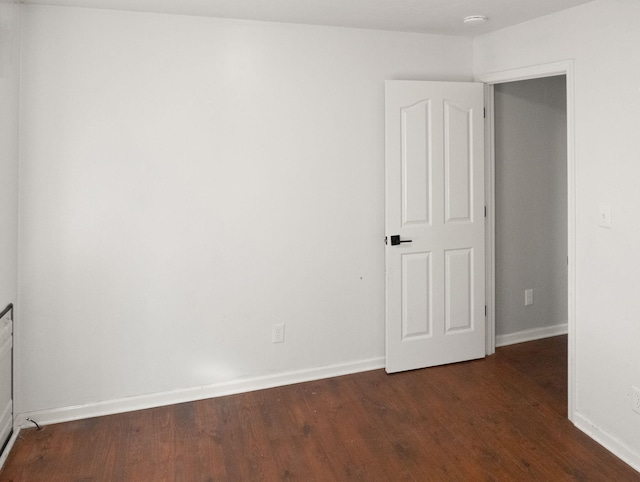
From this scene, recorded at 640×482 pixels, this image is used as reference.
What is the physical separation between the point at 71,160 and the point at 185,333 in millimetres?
1240

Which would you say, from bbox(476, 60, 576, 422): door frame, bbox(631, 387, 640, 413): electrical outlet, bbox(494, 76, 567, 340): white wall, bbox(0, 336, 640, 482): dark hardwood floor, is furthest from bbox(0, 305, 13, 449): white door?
bbox(494, 76, 567, 340): white wall

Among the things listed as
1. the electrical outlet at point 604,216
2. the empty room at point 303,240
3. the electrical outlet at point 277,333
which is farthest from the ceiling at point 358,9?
the electrical outlet at point 277,333

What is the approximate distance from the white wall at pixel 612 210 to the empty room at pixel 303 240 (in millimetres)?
12

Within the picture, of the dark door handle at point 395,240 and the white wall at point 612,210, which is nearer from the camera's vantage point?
the white wall at point 612,210

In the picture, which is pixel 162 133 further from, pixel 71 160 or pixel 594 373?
pixel 594 373

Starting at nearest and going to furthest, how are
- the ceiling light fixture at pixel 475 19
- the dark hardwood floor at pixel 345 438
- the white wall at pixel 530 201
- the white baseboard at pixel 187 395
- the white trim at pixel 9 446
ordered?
1. the dark hardwood floor at pixel 345 438
2. the white trim at pixel 9 446
3. the white baseboard at pixel 187 395
4. the ceiling light fixture at pixel 475 19
5. the white wall at pixel 530 201

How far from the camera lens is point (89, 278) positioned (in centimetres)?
282

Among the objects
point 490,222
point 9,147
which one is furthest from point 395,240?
point 9,147

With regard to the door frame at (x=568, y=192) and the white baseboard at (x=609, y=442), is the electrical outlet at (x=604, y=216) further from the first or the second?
the white baseboard at (x=609, y=442)

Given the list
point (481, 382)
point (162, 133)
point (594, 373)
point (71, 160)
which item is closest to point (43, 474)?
point (71, 160)

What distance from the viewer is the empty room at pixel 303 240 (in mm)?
2443

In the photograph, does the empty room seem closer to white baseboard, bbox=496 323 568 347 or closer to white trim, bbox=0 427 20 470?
white trim, bbox=0 427 20 470

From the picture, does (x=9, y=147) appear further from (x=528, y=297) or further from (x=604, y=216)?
(x=528, y=297)

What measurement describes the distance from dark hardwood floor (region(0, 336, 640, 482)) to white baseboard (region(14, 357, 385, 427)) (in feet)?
0.19
